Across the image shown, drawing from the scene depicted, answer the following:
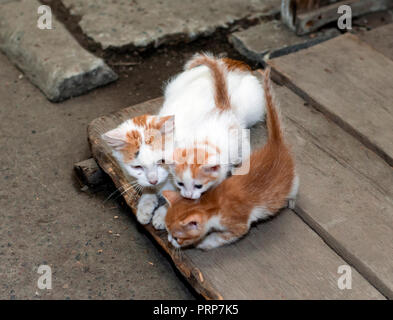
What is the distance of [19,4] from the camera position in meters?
3.89

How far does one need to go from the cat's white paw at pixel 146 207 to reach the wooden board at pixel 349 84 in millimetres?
1028

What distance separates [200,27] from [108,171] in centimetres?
169

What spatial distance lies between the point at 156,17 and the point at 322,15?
1213mm

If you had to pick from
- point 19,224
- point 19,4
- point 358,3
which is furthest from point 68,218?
point 358,3

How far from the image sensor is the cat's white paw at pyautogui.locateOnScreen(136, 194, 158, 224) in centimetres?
221

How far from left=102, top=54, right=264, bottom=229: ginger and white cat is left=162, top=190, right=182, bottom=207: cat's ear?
4 centimetres

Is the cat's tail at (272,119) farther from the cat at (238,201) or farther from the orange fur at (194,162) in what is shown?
the orange fur at (194,162)

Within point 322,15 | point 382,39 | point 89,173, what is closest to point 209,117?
point 89,173

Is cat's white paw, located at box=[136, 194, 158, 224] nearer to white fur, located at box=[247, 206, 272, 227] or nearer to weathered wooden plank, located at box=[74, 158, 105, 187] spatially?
white fur, located at box=[247, 206, 272, 227]

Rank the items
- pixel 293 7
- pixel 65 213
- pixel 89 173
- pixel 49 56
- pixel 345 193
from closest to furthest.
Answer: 1. pixel 345 193
2. pixel 65 213
3. pixel 89 173
4. pixel 49 56
5. pixel 293 7

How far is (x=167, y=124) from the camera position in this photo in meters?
2.06

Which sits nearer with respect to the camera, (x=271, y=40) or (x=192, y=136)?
(x=192, y=136)

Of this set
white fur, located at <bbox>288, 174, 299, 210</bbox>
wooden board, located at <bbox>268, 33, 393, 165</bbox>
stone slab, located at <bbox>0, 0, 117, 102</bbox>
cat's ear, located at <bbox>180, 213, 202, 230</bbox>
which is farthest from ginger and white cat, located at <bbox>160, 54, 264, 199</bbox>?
stone slab, located at <bbox>0, 0, 117, 102</bbox>

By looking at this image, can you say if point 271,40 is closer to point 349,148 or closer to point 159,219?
point 349,148
